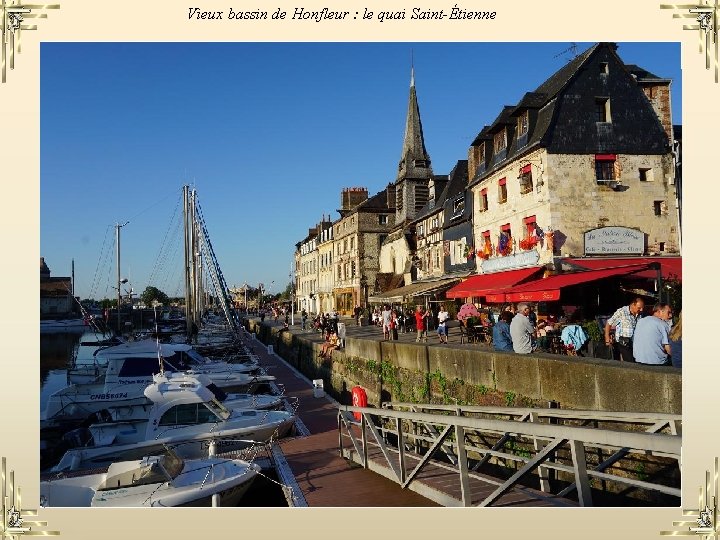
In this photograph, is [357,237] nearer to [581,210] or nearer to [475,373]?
[581,210]

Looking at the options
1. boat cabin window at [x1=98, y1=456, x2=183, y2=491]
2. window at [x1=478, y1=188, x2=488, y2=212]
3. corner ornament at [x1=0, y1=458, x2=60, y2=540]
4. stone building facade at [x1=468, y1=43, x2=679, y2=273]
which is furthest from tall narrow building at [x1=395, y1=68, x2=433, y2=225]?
corner ornament at [x1=0, y1=458, x2=60, y2=540]

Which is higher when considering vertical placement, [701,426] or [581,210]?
[581,210]

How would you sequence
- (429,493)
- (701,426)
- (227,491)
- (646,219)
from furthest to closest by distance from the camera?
(646,219) → (227,491) → (429,493) → (701,426)

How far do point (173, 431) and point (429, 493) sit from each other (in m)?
7.36

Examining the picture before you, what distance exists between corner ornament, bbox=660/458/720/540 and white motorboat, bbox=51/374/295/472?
887 cm

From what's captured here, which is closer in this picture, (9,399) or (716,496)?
(716,496)

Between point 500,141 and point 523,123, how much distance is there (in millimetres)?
2129

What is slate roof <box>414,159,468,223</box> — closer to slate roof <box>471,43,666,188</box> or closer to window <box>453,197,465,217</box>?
window <box>453,197,465,217</box>

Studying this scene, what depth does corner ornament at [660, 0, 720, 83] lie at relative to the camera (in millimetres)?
6297

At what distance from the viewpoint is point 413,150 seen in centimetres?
4625

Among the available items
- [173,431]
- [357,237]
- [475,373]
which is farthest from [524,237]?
[357,237]

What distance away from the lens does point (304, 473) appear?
10453mm

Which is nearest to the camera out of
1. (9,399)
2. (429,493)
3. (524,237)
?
(9,399)

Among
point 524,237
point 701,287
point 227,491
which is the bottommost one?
point 227,491
